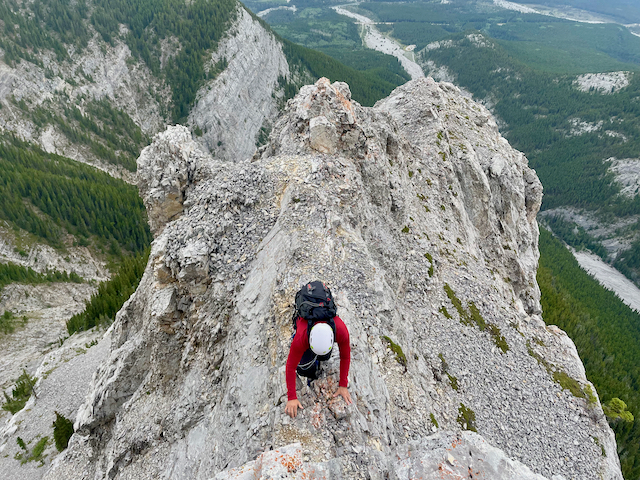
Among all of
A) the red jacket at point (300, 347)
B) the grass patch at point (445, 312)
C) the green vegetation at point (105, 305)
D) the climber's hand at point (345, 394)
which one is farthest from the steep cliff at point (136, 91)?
the climber's hand at point (345, 394)

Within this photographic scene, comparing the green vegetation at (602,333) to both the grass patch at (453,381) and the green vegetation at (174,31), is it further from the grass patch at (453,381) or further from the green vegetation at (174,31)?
the green vegetation at (174,31)

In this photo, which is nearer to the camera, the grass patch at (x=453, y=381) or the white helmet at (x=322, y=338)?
the white helmet at (x=322, y=338)

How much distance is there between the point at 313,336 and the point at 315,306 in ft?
2.18

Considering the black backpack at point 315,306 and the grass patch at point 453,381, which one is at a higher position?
the black backpack at point 315,306

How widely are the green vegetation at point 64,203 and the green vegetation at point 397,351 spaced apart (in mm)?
66676

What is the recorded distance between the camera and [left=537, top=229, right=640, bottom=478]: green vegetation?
144 ft

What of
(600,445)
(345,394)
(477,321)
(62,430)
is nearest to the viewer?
(345,394)

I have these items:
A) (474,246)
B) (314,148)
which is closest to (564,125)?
(474,246)

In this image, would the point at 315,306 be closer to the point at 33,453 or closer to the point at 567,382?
the point at 567,382

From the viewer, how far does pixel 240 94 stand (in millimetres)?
126750

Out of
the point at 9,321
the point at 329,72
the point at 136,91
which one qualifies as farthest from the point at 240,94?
the point at 9,321

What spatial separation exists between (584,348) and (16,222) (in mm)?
92063

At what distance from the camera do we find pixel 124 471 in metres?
13.9

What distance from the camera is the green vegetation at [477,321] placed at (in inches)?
790
